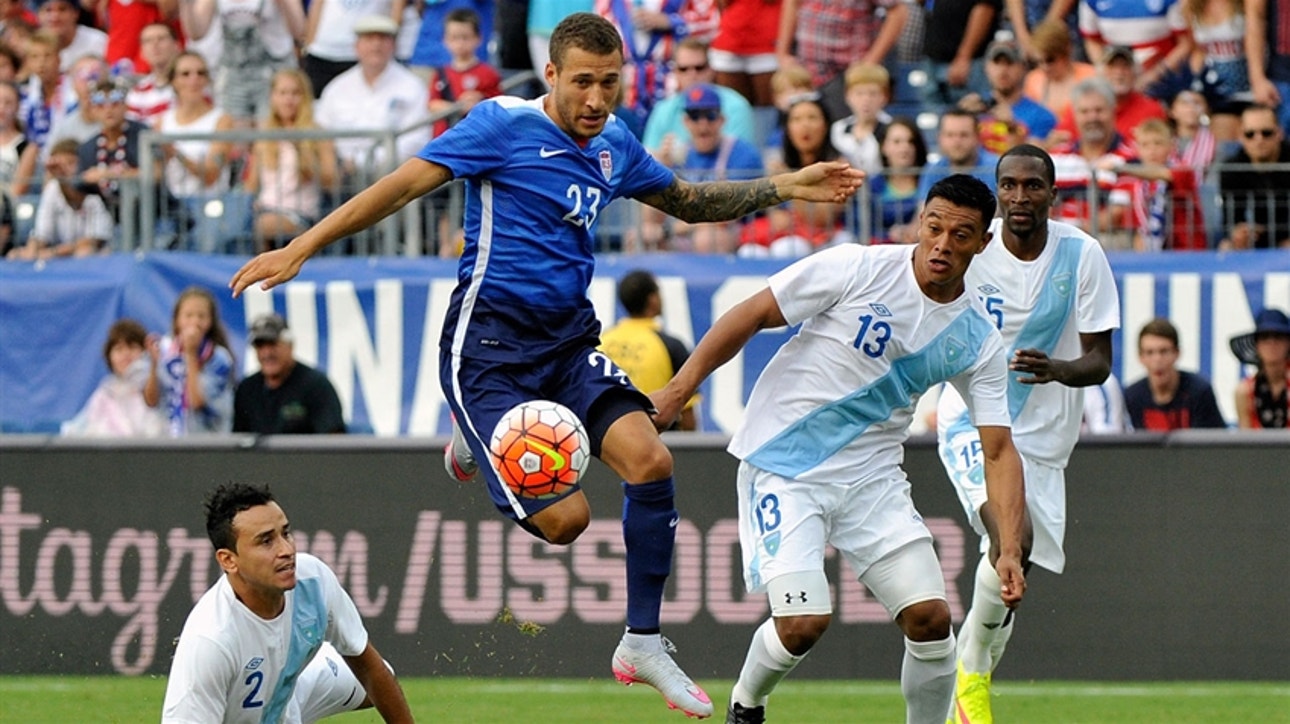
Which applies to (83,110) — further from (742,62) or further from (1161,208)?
(1161,208)

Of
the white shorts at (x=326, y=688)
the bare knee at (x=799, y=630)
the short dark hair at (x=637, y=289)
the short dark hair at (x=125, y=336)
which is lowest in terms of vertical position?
the white shorts at (x=326, y=688)

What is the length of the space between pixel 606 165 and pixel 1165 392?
600 centimetres

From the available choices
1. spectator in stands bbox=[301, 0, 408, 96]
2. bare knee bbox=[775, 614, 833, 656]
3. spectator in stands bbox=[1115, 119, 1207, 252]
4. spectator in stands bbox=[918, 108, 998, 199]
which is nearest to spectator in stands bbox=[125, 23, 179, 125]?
spectator in stands bbox=[301, 0, 408, 96]

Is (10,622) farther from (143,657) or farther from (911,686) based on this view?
(911,686)

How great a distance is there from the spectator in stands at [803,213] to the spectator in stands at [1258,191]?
2.49 metres

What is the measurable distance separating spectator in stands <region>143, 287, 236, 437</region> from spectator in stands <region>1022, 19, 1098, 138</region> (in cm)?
596

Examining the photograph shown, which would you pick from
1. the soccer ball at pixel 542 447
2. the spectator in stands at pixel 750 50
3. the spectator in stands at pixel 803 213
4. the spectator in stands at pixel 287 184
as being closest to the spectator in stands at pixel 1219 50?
the spectator in stands at pixel 803 213

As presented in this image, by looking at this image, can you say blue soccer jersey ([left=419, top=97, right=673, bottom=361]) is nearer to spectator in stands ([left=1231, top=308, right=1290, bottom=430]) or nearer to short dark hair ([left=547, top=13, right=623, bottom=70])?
short dark hair ([left=547, top=13, right=623, bottom=70])

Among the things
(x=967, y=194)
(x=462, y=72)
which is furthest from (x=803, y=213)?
(x=967, y=194)

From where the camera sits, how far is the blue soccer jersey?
8547mm

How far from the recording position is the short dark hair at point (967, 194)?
8641mm

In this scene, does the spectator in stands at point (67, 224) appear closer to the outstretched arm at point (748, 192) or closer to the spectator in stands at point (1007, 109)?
the spectator in stands at point (1007, 109)

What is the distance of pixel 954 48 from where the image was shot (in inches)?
672

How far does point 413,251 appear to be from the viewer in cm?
1553
